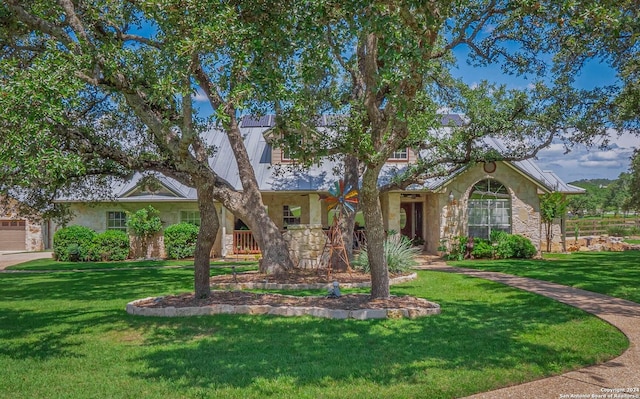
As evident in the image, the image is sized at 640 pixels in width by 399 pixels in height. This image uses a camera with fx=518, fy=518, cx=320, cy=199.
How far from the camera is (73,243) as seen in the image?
67.6ft

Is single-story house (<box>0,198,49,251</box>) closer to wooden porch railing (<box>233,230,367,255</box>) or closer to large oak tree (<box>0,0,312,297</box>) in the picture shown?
wooden porch railing (<box>233,230,367,255</box>)

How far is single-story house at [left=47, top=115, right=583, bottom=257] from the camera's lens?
66.4 ft

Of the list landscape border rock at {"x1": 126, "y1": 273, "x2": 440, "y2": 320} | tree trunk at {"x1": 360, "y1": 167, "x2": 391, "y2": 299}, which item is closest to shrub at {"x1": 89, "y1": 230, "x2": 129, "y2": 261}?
landscape border rock at {"x1": 126, "y1": 273, "x2": 440, "y2": 320}

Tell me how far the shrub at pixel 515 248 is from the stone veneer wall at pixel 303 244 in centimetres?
751

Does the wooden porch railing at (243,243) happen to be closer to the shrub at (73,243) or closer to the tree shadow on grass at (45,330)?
the shrub at (73,243)

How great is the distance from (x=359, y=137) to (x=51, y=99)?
4568mm

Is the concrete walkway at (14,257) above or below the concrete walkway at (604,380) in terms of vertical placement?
above

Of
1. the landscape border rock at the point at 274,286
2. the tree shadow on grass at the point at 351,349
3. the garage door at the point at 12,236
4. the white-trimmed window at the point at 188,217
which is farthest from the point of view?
the garage door at the point at 12,236

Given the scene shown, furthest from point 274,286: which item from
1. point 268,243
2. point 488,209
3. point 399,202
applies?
point 488,209

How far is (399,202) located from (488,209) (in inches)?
139

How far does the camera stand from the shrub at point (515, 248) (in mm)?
19219

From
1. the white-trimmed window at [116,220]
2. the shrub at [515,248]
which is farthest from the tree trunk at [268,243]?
the white-trimmed window at [116,220]

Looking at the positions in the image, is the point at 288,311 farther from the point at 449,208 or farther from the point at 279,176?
the point at 279,176

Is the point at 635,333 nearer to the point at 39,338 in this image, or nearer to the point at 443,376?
the point at 443,376
